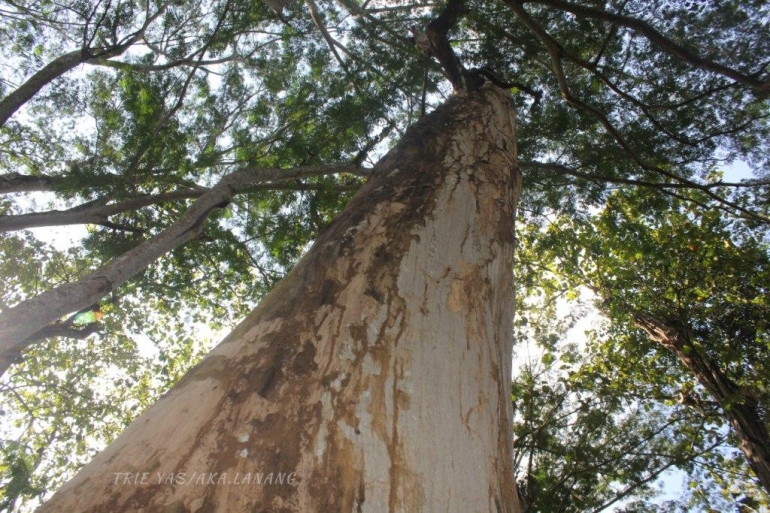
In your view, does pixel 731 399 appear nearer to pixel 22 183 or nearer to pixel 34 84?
pixel 22 183

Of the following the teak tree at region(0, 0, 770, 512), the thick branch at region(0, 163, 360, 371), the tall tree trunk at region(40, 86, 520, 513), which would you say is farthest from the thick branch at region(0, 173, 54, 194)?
the tall tree trunk at region(40, 86, 520, 513)

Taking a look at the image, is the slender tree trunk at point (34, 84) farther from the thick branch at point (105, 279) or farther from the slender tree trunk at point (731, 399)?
the slender tree trunk at point (731, 399)

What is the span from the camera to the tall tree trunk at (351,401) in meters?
0.71

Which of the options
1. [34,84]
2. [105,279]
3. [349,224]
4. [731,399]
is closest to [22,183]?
[34,84]

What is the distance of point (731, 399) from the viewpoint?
489 cm

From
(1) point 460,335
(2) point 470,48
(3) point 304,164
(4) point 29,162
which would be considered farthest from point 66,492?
(4) point 29,162

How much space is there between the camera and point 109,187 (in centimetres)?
448

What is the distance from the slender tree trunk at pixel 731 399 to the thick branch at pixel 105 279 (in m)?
5.63

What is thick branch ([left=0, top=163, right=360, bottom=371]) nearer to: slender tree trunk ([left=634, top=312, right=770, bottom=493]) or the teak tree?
the teak tree

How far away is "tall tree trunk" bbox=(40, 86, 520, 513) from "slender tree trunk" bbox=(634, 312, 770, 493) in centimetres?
526

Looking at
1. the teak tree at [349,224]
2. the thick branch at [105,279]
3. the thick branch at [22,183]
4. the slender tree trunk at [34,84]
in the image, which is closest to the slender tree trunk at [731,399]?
the teak tree at [349,224]

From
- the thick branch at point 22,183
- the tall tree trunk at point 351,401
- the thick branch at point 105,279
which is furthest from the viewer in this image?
the thick branch at point 22,183

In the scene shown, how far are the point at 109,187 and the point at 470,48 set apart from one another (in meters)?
5.08

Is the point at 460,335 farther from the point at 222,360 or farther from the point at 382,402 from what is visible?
the point at 222,360
